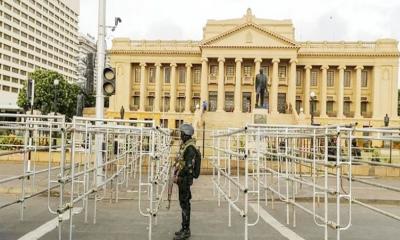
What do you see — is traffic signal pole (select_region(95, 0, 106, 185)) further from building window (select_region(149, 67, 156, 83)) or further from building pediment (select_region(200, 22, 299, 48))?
building window (select_region(149, 67, 156, 83))

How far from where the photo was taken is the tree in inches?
2980

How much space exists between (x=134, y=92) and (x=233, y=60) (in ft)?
56.1

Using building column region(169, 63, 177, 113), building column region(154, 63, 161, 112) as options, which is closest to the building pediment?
building column region(169, 63, 177, 113)

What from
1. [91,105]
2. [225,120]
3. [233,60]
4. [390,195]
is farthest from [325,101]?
[390,195]

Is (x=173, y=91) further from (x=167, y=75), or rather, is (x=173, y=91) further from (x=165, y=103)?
(x=167, y=75)

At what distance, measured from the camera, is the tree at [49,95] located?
2980 inches

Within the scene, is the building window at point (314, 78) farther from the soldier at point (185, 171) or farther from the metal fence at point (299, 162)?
the soldier at point (185, 171)

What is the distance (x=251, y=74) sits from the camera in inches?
3083

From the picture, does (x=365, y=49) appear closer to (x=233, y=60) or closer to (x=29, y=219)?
(x=233, y=60)

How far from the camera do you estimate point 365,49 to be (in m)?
76.2

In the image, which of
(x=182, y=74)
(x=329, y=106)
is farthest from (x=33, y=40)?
(x=329, y=106)

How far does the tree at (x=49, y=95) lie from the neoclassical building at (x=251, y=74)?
6.88m

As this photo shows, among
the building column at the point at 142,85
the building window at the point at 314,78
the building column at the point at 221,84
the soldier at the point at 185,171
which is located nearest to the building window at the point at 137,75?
the building column at the point at 142,85

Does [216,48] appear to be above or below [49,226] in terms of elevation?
above
